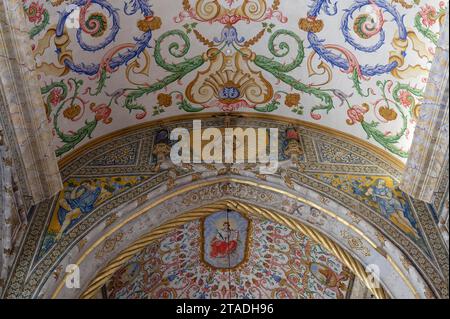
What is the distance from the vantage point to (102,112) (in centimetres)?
806

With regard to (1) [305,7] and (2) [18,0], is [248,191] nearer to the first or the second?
(1) [305,7]

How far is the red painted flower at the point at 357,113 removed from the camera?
7.91 meters

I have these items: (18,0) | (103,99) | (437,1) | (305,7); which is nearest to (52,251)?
(103,99)

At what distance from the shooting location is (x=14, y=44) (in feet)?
21.6

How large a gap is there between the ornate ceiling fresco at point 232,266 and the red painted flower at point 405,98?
210 cm

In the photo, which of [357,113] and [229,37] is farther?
[357,113]

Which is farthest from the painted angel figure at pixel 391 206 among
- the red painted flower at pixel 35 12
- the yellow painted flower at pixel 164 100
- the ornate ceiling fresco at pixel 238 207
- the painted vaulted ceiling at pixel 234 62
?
the red painted flower at pixel 35 12

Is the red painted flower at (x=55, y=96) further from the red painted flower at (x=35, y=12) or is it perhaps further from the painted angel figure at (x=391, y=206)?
the painted angel figure at (x=391, y=206)

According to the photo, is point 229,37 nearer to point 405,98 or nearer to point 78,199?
point 405,98

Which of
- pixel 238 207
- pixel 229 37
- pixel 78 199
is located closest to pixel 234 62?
pixel 229 37

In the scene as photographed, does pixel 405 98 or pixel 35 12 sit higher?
pixel 35 12

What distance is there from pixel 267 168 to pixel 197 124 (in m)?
0.95

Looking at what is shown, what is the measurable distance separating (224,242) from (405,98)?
299 centimetres
